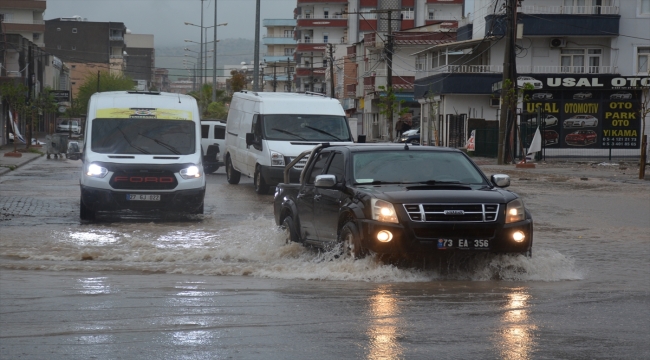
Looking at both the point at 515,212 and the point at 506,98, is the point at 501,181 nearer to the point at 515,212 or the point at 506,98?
the point at 515,212

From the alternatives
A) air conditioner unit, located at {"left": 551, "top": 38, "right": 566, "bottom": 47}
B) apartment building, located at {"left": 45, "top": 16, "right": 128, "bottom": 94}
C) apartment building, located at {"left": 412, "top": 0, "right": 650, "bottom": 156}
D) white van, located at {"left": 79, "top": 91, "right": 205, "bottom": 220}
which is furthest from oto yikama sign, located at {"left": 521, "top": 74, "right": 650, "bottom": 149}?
apartment building, located at {"left": 45, "top": 16, "right": 128, "bottom": 94}

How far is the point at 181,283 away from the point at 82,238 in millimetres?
4995

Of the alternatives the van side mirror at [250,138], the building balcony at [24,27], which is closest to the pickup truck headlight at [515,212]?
the van side mirror at [250,138]

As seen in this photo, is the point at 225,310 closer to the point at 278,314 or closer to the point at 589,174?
the point at 278,314

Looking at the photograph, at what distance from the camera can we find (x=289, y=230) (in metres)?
12.5

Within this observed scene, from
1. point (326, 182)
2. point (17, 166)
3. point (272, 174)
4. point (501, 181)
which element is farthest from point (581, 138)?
point (326, 182)

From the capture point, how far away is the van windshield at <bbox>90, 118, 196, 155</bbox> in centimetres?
1809

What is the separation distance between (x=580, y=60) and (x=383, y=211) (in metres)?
44.7

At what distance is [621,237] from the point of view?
622 inches

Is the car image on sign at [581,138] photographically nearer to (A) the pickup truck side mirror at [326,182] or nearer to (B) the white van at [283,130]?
(B) the white van at [283,130]

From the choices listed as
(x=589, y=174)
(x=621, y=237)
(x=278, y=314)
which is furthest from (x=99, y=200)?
(x=589, y=174)

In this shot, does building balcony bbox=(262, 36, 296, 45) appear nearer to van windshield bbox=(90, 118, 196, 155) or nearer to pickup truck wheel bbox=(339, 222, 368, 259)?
van windshield bbox=(90, 118, 196, 155)

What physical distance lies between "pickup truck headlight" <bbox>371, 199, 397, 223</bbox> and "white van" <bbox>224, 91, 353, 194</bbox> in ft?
44.2

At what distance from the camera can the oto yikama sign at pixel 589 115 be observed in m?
49.8
